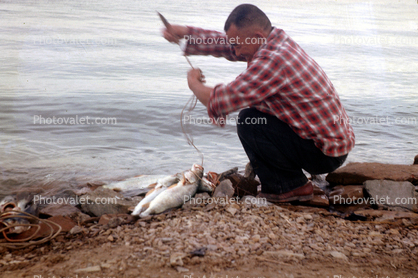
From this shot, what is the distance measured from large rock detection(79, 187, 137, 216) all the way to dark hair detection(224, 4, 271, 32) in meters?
1.91

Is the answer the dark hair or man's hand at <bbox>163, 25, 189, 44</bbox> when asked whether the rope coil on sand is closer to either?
man's hand at <bbox>163, 25, 189, 44</bbox>

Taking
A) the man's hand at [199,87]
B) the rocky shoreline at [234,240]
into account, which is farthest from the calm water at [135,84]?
the man's hand at [199,87]

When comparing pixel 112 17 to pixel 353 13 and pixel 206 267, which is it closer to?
pixel 353 13

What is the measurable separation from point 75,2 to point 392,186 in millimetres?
21879

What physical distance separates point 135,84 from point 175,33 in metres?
7.61

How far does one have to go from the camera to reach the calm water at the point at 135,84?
573cm

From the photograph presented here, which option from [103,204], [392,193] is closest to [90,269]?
[103,204]

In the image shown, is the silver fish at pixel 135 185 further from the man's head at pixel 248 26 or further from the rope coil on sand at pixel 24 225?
the man's head at pixel 248 26

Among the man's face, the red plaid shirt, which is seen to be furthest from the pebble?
the man's face

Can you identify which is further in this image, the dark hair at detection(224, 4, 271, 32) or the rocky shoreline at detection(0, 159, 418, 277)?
the dark hair at detection(224, 4, 271, 32)

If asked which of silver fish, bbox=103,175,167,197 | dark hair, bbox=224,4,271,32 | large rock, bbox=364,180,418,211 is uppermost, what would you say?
dark hair, bbox=224,4,271,32

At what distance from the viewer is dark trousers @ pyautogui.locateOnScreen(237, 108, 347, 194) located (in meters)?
3.31

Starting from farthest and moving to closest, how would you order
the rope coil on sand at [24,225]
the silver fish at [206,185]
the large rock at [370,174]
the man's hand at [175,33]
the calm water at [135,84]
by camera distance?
the calm water at [135,84] < the large rock at [370,174] < the silver fish at [206,185] < the man's hand at [175,33] < the rope coil on sand at [24,225]

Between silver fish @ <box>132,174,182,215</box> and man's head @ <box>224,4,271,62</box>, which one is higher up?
man's head @ <box>224,4,271,62</box>
